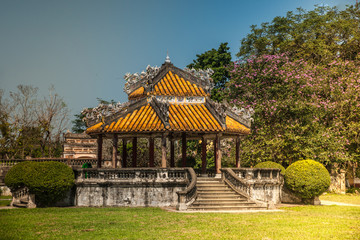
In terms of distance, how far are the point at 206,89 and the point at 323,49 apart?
19802 millimetres

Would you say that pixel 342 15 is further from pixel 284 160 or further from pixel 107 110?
pixel 107 110

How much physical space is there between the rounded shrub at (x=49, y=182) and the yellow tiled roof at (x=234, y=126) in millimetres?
10359

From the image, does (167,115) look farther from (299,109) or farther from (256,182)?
(299,109)

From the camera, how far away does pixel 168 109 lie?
83.9 feet

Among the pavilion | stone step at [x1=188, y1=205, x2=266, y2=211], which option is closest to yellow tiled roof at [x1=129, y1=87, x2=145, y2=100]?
the pavilion

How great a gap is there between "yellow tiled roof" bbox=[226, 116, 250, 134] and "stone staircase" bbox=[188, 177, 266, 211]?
3.62m

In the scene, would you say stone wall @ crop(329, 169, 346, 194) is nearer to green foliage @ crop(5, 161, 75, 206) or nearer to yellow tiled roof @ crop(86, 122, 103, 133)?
yellow tiled roof @ crop(86, 122, 103, 133)

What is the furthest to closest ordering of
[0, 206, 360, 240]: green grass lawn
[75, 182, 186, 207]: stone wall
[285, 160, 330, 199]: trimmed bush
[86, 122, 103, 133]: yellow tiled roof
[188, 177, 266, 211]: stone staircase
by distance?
[285, 160, 330, 199]: trimmed bush, [86, 122, 103, 133]: yellow tiled roof, [75, 182, 186, 207]: stone wall, [188, 177, 266, 211]: stone staircase, [0, 206, 360, 240]: green grass lawn

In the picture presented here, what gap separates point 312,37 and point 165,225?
118 ft

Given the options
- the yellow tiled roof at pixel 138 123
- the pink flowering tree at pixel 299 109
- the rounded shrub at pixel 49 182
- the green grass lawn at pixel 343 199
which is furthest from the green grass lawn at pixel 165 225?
the pink flowering tree at pixel 299 109

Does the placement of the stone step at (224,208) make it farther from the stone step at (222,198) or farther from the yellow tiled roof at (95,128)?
the yellow tiled roof at (95,128)

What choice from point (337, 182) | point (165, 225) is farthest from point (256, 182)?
point (337, 182)

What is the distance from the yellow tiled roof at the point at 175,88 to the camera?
27.5m

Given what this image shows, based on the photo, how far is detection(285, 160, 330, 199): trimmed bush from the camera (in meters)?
26.4
